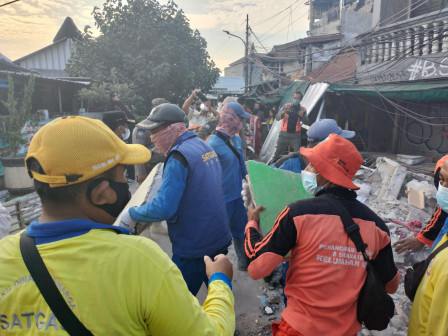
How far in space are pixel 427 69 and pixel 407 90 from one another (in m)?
1.06

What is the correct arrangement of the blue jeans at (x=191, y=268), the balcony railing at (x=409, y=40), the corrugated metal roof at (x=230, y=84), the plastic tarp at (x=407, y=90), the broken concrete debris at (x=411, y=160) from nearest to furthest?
the blue jeans at (x=191, y=268) → the plastic tarp at (x=407, y=90) → the balcony railing at (x=409, y=40) → the broken concrete debris at (x=411, y=160) → the corrugated metal roof at (x=230, y=84)

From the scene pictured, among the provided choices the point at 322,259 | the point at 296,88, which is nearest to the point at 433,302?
the point at 322,259

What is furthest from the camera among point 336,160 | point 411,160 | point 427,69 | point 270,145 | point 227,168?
point 270,145

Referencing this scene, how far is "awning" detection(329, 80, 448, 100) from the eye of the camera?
699 centimetres

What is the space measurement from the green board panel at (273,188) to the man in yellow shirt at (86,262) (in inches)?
60.7

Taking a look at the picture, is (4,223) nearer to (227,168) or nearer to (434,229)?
(227,168)

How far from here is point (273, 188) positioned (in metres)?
2.77

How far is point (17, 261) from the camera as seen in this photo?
3.22 ft

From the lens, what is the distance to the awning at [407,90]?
6.99 m

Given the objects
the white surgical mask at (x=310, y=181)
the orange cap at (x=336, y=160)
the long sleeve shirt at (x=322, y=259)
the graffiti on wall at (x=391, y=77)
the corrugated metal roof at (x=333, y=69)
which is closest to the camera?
the long sleeve shirt at (x=322, y=259)

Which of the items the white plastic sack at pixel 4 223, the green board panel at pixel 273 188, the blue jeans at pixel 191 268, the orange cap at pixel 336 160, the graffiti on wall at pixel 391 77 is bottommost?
the blue jeans at pixel 191 268

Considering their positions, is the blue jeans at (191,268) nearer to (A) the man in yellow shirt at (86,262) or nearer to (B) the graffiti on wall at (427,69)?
(A) the man in yellow shirt at (86,262)

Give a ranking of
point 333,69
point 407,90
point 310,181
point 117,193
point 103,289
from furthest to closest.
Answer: point 333,69, point 407,90, point 310,181, point 117,193, point 103,289

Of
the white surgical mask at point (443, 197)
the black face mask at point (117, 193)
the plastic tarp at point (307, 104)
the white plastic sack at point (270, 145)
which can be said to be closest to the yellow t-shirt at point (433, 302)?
the white surgical mask at point (443, 197)
